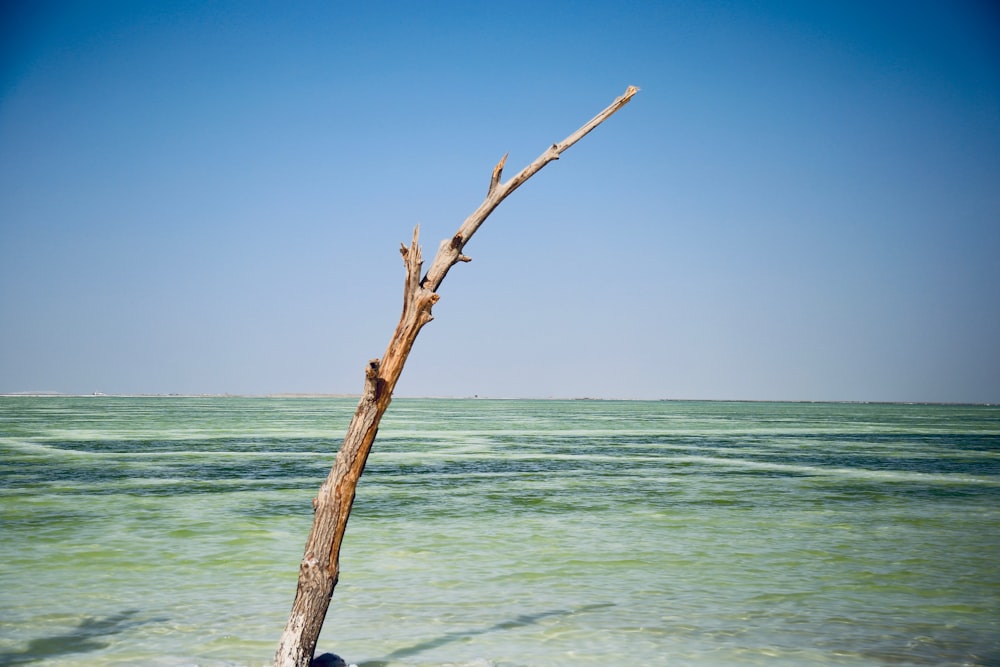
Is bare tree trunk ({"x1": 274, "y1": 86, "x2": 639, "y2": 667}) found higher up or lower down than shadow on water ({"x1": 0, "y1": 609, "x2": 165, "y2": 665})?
higher up

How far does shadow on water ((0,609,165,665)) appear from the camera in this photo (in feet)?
25.8

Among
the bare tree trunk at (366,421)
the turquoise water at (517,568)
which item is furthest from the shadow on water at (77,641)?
the bare tree trunk at (366,421)

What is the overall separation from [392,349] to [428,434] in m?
44.8

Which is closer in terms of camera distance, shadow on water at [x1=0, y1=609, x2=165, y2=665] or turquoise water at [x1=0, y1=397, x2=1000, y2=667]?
shadow on water at [x1=0, y1=609, x2=165, y2=665]

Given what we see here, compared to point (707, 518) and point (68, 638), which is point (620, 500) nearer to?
point (707, 518)

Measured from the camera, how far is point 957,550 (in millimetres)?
13695

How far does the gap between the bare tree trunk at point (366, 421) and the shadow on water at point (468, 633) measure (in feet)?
4.80

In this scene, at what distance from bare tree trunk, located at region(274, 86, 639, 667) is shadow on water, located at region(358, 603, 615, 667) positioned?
1462mm

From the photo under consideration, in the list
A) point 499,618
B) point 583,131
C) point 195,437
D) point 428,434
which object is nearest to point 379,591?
point 499,618

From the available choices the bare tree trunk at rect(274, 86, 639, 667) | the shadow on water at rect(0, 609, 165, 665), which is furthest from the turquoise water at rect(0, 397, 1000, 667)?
the bare tree trunk at rect(274, 86, 639, 667)

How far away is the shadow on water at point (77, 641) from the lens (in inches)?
310

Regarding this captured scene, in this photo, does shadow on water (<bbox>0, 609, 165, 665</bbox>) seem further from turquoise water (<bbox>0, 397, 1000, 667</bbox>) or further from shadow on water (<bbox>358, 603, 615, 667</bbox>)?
shadow on water (<bbox>358, 603, 615, 667</bbox>)

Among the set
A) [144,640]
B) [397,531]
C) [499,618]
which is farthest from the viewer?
[397,531]

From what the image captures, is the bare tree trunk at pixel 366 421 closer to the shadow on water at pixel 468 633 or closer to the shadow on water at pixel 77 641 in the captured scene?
the shadow on water at pixel 468 633
